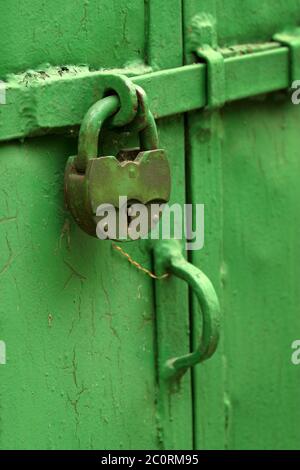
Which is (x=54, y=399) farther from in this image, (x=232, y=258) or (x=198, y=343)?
(x=232, y=258)

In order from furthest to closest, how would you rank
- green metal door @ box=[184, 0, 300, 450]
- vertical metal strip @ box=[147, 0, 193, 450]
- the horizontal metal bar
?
green metal door @ box=[184, 0, 300, 450] < vertical metal strip @ box=[147, 0, 193, 450] < the horizontal metal bar

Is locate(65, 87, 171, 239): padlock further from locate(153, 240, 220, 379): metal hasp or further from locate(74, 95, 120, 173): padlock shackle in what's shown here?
locate(153, 240, 220, 379): metal hasp

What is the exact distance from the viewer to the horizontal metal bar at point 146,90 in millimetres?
1434

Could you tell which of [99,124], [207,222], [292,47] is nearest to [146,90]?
[99,124]

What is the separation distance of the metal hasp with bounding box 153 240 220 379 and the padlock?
0.16m

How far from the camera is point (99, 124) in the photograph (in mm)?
1465

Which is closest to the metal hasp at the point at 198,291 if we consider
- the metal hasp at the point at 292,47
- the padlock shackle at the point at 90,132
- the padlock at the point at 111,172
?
the padlock at the point at 111,172

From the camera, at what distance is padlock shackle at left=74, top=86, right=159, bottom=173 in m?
1.46

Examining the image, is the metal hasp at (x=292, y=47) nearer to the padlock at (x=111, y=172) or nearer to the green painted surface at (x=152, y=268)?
the green painted surface at (x=152, y=268)

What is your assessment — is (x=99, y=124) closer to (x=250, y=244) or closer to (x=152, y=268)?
(x=152, y=268)

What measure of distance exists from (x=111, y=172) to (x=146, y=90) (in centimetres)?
18

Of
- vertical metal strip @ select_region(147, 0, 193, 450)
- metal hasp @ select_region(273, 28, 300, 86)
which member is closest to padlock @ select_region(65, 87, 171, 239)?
vertical metal strip @ select_region(147, 0, 193, 450)

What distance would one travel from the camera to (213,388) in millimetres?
1865

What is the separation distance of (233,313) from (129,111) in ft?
1.78
